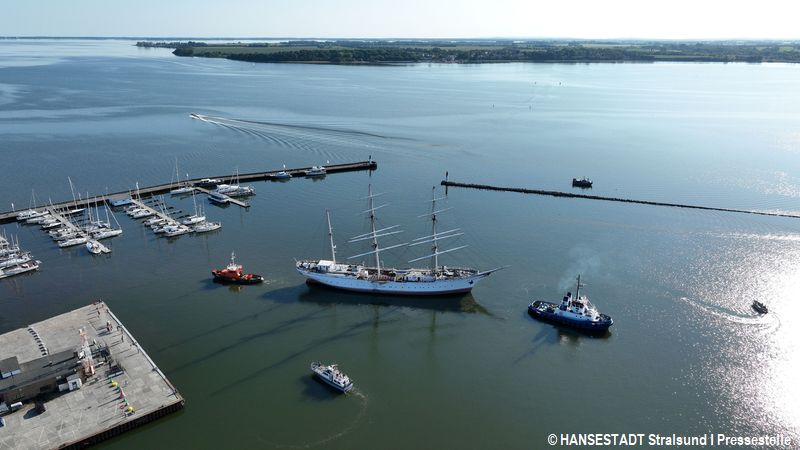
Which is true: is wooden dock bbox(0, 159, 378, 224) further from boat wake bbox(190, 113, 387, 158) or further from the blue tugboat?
the blue tugboat

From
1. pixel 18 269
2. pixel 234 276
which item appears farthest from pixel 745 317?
pixel 18 269

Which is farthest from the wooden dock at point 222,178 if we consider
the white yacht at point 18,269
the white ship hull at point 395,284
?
the white ship hull at point 395,284

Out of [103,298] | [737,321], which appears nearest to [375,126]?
[103,298]

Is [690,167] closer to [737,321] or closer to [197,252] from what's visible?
[737,321]

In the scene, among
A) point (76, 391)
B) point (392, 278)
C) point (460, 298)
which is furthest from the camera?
point (460, 298)

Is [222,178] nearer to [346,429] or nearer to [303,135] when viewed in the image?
[303,135]
